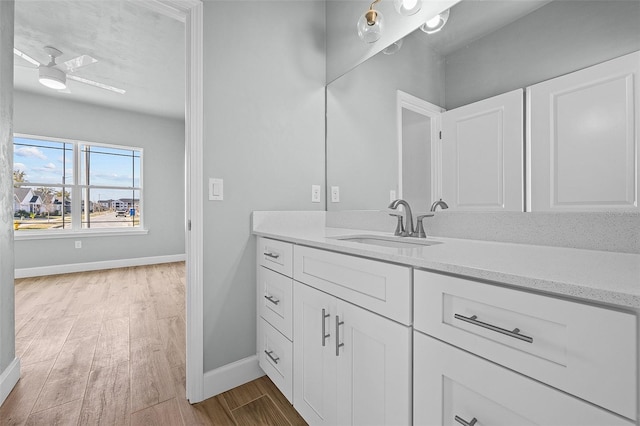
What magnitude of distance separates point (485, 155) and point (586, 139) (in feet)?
1.00

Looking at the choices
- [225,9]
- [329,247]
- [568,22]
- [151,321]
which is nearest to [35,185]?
[151,321]

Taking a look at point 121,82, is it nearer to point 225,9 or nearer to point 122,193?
point 122,193

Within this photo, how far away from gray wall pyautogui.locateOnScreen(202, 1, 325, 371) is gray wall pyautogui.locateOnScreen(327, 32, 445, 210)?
0.59 ft

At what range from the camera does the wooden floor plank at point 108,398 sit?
134cm

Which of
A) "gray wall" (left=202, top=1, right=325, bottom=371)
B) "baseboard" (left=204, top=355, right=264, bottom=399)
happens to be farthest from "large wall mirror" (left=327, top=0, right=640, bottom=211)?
"baseboard" (left=204, top=355, right=264, bottom=399)

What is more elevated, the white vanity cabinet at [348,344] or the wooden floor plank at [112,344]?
the white vanity cabinet at [348,344]

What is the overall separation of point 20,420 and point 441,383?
1.90 metres

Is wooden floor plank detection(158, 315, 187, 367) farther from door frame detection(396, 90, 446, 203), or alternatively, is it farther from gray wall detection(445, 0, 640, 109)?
gray wall detection(445, 0, 640, 109)

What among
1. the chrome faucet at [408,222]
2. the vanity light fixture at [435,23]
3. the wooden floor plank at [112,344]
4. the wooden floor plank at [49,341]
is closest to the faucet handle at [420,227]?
the chrome faucet at [408,222]

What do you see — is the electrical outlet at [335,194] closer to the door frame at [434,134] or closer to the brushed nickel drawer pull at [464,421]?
the door frame at [434,134]

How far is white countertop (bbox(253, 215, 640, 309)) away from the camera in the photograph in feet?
1.64

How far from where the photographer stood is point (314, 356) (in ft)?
3.81

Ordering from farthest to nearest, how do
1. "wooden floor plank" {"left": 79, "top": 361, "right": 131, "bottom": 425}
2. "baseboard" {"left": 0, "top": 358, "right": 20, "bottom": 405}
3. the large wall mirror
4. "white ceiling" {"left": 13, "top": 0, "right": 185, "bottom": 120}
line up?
"white ceiling" {"left": 13, "top": 0, "right": 185, "bottom": 120} < "baseboard" {"left": 0, "top": 358, "right": 20, "bottom": 405} < "wooden floor plank" {"left": 79, "top": 361, "right": 131, "bottom": 425} < the large wall mirror

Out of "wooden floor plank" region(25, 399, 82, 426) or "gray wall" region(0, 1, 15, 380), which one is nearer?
"wooden floor plank" region(25, 399, 82, 426)
